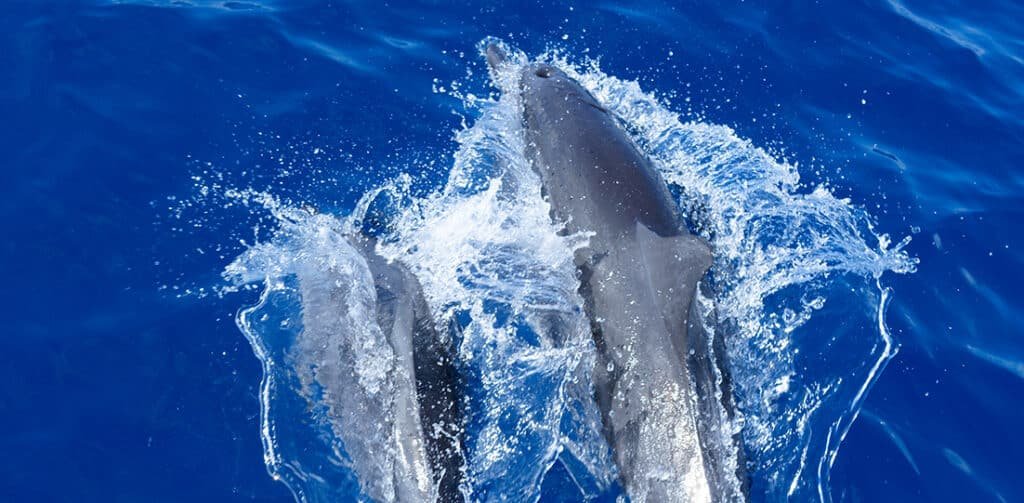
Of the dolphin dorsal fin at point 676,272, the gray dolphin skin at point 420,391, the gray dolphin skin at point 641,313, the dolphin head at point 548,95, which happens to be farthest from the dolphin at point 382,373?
the dolphin head at point 548,95

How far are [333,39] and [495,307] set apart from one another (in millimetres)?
5255

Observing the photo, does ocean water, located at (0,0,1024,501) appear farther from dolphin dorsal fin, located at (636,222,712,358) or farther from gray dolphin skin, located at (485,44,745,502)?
dolphin dorsal fin, located at (636,222,712,358)

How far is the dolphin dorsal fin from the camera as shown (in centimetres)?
685

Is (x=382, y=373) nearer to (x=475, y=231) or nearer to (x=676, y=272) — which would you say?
(x=475, y=231)

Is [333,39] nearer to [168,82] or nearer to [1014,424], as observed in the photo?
[168,82]

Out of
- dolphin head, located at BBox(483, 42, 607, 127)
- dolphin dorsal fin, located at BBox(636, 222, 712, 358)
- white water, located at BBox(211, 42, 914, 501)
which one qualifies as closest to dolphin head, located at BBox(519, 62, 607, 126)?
dolphin head, located at BBox(483, 42, 607, 127)

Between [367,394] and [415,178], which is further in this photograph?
[415,178]

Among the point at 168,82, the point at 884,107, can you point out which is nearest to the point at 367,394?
the point at 168,82

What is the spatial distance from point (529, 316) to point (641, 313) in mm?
1444

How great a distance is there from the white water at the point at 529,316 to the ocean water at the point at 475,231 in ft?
0.10

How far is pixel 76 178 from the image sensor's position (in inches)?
360

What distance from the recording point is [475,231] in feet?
28.5

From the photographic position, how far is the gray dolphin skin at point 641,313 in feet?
20.6

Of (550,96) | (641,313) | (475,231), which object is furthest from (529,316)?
(550,96)
